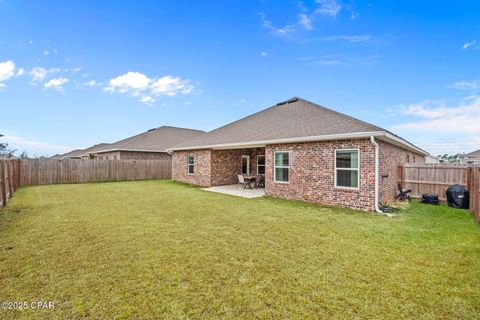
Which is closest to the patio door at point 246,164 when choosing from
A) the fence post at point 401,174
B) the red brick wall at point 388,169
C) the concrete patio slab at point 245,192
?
the concrete patio slab at point 245,192

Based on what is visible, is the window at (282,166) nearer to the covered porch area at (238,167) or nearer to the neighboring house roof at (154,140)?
the covered porch area at (238,167)

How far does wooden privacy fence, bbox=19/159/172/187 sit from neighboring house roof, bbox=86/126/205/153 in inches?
92.0

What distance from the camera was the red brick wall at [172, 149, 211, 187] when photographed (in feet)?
50.4

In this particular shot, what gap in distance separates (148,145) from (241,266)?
21610 mm

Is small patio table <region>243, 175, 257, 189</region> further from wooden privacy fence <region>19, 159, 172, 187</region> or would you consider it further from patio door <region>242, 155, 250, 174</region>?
wooden privacy fence <region>19, 159, 172, 187</region>

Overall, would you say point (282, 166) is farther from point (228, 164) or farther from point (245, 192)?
point (228, 164)

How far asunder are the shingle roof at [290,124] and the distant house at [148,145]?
8.15 metres

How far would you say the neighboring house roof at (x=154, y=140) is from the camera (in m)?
22.4

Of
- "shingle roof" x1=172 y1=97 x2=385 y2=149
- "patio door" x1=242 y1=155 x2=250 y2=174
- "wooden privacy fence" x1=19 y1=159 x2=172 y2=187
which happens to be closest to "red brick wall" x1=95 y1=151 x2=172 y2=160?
"wooden privacy fence" x1=19 y1=159 x2=172 y2=187

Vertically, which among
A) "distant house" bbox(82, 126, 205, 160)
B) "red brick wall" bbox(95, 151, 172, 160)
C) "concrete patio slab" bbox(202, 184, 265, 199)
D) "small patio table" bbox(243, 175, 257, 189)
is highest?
"distant house" bbox(82, 126, 205, 160)

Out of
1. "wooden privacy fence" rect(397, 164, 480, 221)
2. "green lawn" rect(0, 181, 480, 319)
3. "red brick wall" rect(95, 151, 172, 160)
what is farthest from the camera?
"red brick wall" rect(95, 151, 172, 160)

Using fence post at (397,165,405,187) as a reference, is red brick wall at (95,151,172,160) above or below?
above

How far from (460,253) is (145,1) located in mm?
15311

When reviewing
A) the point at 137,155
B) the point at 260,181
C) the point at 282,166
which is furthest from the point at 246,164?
the point at 137,155
